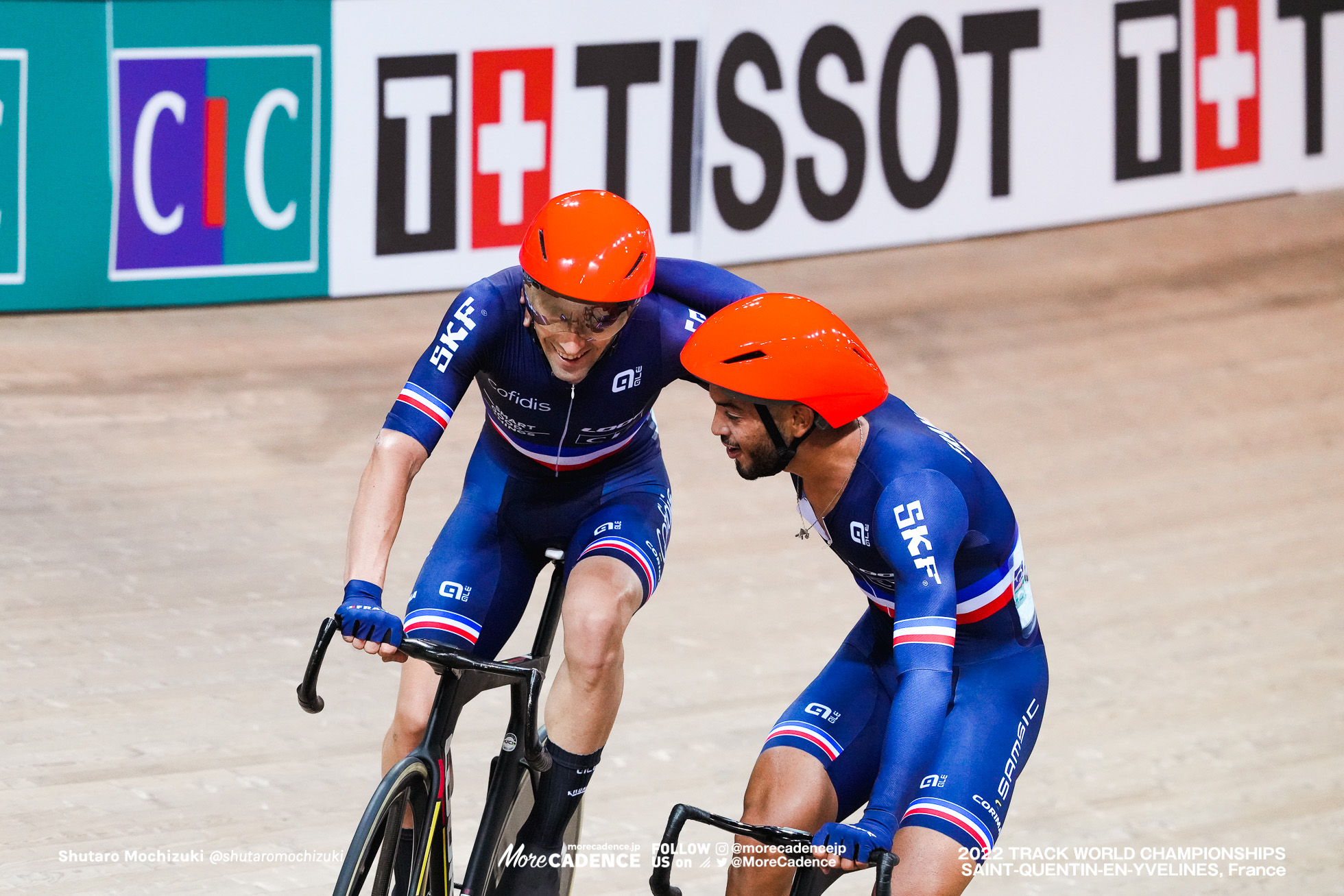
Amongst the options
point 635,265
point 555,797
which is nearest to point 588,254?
point 635,265

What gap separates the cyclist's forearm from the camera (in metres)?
2.90

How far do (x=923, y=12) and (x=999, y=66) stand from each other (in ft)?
1.73

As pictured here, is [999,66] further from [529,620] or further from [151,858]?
[151,858]

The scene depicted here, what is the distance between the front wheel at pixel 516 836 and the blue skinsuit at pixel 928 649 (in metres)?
0.55

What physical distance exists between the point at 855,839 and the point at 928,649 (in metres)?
Result: 0.38

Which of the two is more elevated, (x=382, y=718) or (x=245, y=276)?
(x=245, y=276)

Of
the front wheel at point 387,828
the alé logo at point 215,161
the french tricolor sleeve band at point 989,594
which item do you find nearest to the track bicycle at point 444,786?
the front wheel at point 387,828

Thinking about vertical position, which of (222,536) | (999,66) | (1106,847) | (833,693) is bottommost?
(1106,847)

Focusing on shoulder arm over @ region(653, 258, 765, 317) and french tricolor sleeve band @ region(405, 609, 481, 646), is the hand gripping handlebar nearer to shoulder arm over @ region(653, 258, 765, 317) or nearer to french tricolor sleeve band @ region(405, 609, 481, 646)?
french tricolor sleeve band @ region(405, 609, 481, 646)

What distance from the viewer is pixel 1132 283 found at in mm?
8164

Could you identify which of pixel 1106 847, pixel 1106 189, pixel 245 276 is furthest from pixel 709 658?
pixel 1106 189

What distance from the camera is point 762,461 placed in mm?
2768

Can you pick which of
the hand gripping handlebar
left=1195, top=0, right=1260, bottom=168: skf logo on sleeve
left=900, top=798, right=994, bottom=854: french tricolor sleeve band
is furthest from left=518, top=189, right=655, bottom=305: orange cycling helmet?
left=1195, top=0, right=1260, bottom=168: skf logo on sleeve

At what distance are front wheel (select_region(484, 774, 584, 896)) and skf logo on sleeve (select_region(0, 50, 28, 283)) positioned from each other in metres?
4.38
